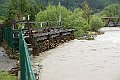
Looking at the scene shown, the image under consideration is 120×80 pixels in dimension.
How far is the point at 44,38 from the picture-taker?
827 inches

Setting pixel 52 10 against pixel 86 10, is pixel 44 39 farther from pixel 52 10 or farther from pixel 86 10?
pixel 86 10

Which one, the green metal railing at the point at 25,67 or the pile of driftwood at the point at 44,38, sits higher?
the green metal railing at the point at 25,67

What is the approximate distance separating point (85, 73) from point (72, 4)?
137m

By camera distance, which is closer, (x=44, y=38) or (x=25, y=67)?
(x=25, y=67)

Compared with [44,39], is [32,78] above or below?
above

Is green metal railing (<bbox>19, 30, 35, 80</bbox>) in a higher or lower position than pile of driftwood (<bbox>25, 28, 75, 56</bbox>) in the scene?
higher

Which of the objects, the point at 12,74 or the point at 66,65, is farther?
the point at 66,65

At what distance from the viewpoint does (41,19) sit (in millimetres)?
46688

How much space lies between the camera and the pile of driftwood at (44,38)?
17469 millimetres

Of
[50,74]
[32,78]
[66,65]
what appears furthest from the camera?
[66,65]

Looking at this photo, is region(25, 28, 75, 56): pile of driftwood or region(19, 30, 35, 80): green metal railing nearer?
region(19, 30, 35, 80): green metal railing

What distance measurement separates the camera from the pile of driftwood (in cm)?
1747

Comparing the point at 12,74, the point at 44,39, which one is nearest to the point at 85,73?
the point at 12,74

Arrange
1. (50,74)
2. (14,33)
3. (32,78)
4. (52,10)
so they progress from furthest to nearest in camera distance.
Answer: (52,10) < (14,33) < (50,74) < (32,78)
